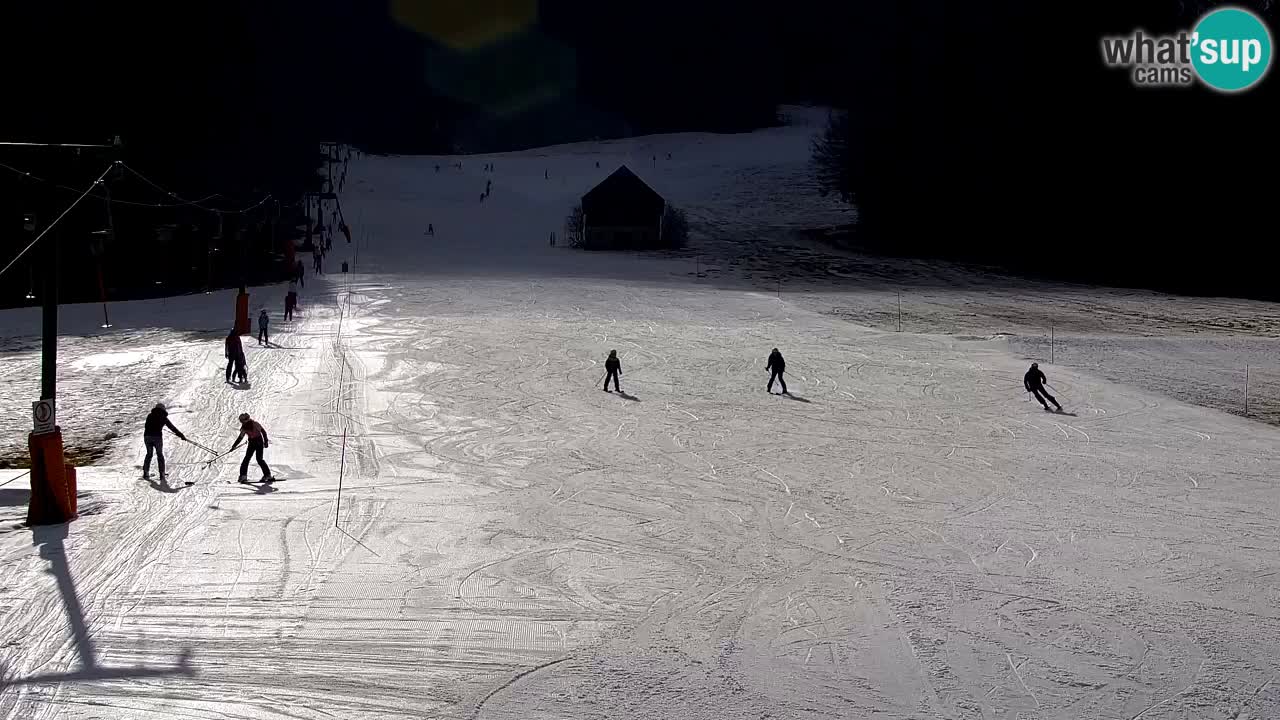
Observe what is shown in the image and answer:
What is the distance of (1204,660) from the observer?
9.66 metres

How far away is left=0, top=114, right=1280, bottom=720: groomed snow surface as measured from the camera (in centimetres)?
905

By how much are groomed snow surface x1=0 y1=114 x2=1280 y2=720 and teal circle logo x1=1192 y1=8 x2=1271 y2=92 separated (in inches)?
1883

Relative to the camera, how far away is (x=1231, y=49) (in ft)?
223

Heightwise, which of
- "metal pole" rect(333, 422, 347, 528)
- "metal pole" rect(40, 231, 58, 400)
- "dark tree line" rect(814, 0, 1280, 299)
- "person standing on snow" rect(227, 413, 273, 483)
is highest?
"dark tree line" rect(814, 0, 1280, 299)

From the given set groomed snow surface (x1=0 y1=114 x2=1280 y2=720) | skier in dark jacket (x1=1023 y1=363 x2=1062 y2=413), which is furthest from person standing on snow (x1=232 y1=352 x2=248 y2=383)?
skier in dark jacket (x1=1023 y1=363 x2=1062 y2=413)

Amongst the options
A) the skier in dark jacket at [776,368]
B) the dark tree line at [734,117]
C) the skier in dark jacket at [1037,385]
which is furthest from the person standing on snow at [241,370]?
the skier in dark jacket at [1037,385]

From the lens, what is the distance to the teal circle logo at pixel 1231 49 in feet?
211

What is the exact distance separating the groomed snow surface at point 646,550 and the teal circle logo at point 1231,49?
157 feet

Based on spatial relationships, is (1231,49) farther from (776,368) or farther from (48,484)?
(48,484)

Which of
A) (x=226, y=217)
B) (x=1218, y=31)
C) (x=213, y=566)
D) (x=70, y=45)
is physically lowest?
(x=213, y=566)

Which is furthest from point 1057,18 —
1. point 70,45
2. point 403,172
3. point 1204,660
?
point 1204,660

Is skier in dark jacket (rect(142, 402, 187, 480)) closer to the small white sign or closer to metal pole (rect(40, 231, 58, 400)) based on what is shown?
metal pole (rect(40, 231, 58, 400))

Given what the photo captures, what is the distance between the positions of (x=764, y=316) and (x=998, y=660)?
3007 cm

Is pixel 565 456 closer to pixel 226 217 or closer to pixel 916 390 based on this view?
pixel 916 390
